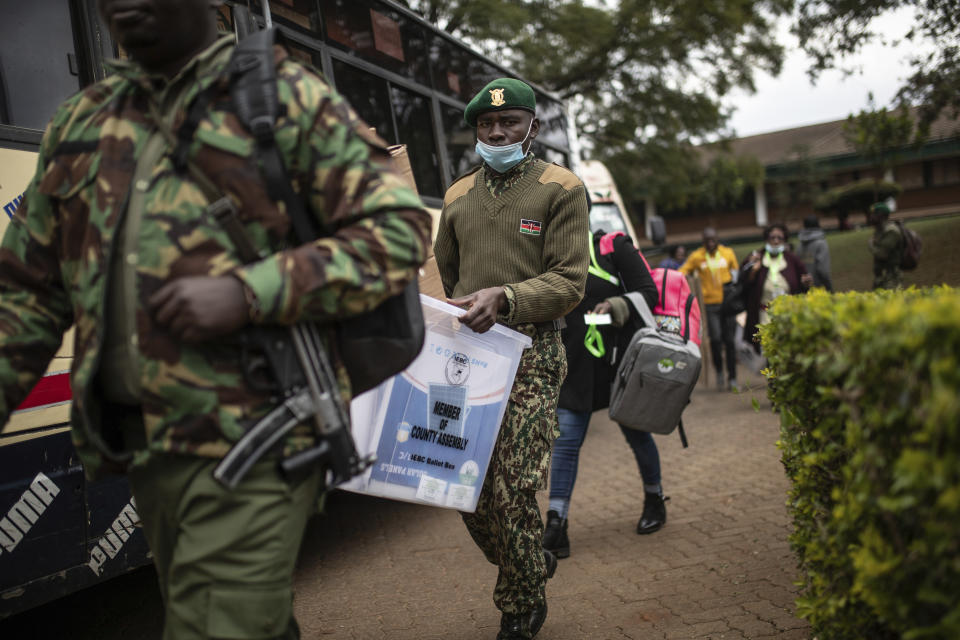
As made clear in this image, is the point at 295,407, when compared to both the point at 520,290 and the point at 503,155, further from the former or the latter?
the point at 503,155

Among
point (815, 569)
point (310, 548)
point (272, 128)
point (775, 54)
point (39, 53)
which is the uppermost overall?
point (775, 54)

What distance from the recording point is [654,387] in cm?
462

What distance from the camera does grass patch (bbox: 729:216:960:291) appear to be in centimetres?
1905

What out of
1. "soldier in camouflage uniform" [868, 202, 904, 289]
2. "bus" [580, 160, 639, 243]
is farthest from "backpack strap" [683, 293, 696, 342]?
"soldier in camouflage uniform" [868, 202, 904, 289]

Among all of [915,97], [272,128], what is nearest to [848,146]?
[915,97]

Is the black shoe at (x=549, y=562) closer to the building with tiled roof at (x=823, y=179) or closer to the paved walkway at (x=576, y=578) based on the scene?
the paved walkway at (x=576, y=578)

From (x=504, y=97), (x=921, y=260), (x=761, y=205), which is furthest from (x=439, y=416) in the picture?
(x=761, y=205)

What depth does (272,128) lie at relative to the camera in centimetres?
174

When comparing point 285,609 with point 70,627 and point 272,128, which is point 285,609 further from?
point 70,627

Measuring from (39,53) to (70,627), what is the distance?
8.70ft

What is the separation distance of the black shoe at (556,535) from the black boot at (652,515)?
56 cm

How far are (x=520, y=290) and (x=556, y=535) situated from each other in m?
1.89

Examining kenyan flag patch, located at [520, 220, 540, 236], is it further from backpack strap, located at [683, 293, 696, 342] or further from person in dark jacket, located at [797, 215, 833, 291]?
person in dark jacket, located at [797, 215, 833, 291]

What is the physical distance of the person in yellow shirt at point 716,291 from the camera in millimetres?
10328
